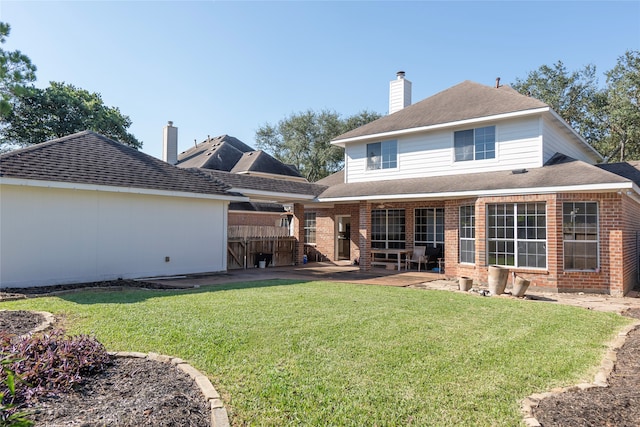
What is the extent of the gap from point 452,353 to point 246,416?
3.03 metres

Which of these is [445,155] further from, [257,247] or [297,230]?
[257,247]

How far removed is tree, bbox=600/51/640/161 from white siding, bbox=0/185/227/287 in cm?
2972

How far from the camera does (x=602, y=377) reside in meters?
4.61

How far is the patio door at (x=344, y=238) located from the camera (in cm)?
2158

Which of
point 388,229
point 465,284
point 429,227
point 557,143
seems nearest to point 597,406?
point 465,284

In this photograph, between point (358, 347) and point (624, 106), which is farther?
point (624, 106)

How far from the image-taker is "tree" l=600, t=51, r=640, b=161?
28422 mm

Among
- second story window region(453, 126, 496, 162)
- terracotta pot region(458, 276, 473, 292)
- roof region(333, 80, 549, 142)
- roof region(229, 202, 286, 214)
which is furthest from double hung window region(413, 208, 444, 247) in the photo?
roof region(229, 202, 286, 214)

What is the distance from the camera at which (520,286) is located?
1032cm

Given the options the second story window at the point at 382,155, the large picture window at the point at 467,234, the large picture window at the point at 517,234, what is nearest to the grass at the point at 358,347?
the large picture window at the point at 517,234

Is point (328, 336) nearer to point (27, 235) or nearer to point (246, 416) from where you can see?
point (246, 416)

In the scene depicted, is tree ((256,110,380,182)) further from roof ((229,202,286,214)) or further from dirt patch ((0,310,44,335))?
dirt patch ((0,310,44,335))

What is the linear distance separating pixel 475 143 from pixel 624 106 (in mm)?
21393

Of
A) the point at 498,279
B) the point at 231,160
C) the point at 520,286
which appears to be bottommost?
the point at 520,286
